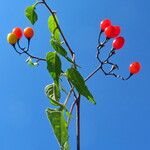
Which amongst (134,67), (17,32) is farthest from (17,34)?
(134,67)

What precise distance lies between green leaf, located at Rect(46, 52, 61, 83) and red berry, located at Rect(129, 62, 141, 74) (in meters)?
0.71

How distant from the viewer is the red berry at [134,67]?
250 centimetres

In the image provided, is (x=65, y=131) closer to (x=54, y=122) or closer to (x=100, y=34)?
(x=54, y=122)

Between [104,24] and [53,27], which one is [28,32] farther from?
[104,24]

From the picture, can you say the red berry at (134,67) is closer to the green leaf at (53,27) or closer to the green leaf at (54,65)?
the green leaf at (53,27)

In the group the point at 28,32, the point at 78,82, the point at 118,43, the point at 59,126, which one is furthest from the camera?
the point at 28,32

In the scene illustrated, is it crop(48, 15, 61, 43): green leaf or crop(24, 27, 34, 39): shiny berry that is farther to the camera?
crop(24, 27, 34, 39): shiny berry

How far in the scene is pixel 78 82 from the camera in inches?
76.7

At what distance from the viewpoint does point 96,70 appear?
88.7 inches

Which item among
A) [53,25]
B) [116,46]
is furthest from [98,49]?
[53,25]

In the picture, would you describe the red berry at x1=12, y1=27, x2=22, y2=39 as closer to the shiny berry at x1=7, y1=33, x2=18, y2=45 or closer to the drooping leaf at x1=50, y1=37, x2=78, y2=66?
the shiny berry at x1=7, y1=33, x2=18, y2=45

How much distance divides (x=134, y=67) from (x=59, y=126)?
3.03 feet

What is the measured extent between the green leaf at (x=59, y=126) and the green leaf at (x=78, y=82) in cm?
16

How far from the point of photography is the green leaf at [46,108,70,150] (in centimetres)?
173
